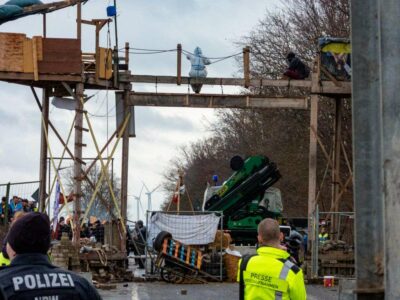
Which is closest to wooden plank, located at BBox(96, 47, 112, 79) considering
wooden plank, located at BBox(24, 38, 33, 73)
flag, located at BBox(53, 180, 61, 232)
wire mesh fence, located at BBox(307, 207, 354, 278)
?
wooden plank, located at BBox(24, 38, 33, 73)

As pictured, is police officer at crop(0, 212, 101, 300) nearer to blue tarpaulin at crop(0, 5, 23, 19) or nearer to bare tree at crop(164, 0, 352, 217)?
blue tarpaulin at crop(0, 5, 23, 19)

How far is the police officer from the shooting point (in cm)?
501

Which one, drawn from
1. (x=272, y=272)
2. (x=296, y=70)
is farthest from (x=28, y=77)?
(x=272, y=272)

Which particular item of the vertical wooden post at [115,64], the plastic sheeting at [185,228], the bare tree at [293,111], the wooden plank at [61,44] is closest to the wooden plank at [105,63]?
the vertical wooden post at [115,64]

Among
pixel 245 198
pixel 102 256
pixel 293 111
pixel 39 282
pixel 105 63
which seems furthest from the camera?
pixel 293 111

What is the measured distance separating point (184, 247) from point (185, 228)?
1131 millimetres

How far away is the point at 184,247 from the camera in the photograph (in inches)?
989

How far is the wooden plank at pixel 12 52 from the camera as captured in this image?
26.9 m

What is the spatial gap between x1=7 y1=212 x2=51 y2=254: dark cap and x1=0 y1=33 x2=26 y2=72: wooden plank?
22080 millimetres

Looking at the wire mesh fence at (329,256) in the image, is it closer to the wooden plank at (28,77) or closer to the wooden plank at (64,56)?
the wooden plank at (28,77)

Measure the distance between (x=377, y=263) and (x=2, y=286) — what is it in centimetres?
218

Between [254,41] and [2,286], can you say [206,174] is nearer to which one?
[254,41]

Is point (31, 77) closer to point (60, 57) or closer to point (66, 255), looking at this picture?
point (60, 57)

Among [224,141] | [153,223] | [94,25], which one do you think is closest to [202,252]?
[153,223]
